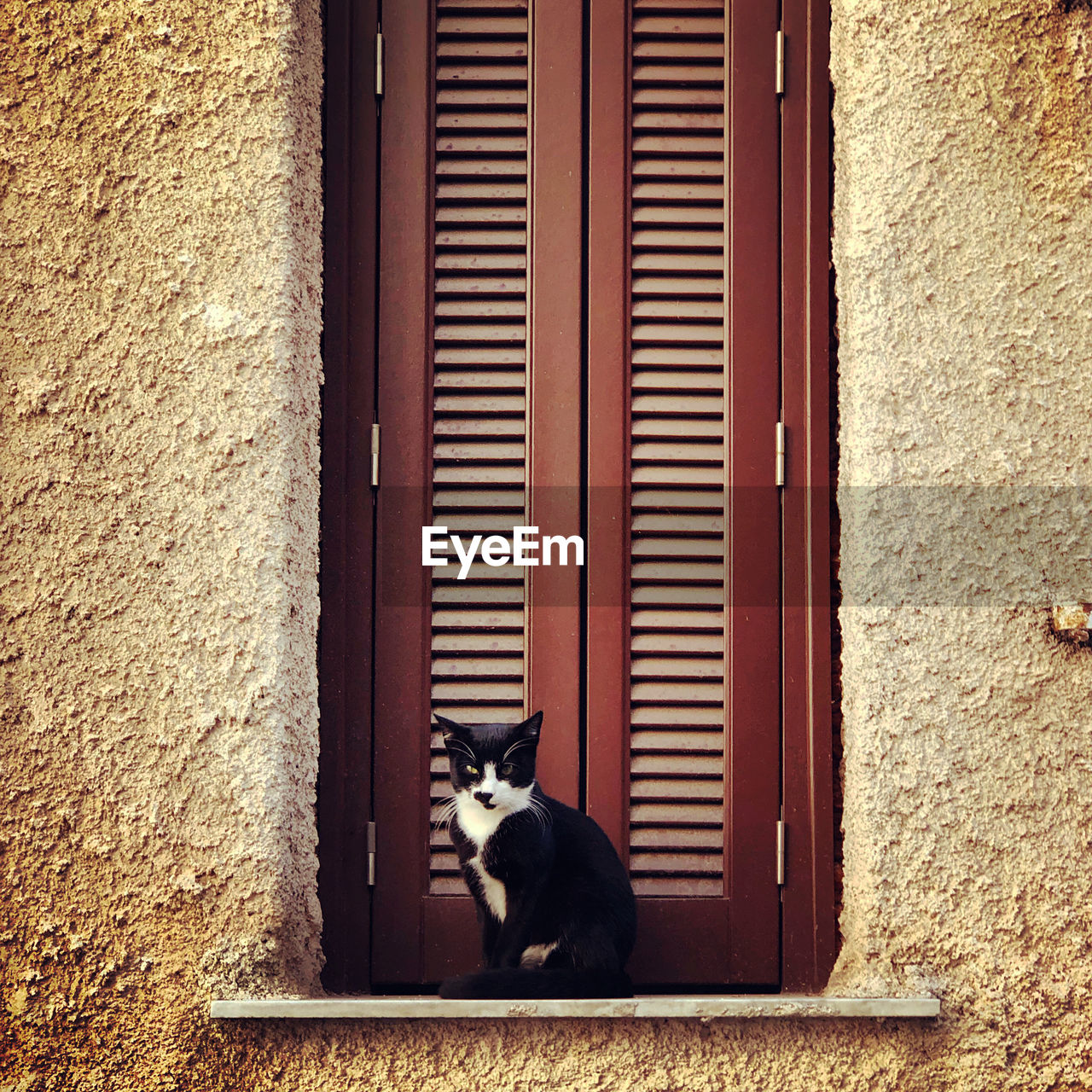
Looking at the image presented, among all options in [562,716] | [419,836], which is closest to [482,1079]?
[419,836]

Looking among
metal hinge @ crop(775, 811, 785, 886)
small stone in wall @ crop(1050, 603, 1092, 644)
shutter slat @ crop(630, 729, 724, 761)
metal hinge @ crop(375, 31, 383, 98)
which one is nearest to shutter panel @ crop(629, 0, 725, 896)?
shutter slat @ crop(630, 729, 724, 761)

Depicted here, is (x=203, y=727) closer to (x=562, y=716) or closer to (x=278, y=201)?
(x=562, y=716)

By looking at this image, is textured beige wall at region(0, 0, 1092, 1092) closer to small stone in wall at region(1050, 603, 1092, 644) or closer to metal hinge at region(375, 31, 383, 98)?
small stone in wall at region(1050, 603, 1092, 644)

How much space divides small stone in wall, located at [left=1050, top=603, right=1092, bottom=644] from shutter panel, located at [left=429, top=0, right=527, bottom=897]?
125 centimetres

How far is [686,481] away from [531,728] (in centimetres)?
73

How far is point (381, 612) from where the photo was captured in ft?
7.01

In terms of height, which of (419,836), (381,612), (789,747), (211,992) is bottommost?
(211,992)

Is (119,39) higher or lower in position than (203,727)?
higher

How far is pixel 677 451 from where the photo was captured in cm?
217

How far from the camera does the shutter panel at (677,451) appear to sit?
2109mm

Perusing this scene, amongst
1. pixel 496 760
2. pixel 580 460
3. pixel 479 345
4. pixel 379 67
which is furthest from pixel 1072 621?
pixel 379 67

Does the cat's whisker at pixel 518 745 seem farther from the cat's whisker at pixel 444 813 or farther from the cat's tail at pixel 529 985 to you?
the cat's tail at pixel 529 985

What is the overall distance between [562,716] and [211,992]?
3.24 feet

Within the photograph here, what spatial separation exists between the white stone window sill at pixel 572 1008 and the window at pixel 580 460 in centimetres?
25
